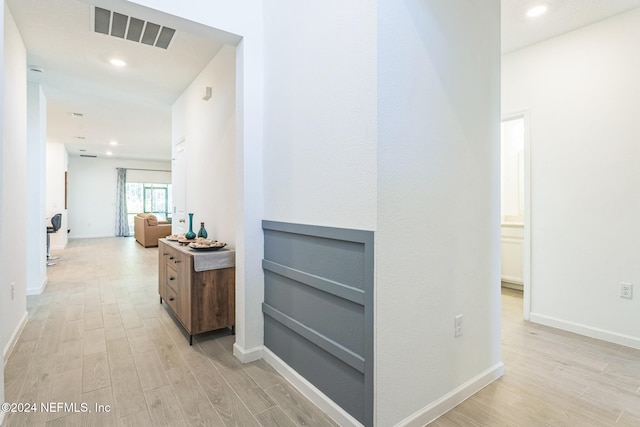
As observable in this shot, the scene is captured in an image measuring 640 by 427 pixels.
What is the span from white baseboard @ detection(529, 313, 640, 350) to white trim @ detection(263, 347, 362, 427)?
2471 mm

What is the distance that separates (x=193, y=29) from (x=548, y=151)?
321cm

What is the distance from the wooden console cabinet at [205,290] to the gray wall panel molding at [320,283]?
579 millimetres

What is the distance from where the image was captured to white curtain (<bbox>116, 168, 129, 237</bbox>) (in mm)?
10430

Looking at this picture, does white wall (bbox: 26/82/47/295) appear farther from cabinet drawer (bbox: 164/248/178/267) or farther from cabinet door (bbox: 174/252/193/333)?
cabinet door (bbox: 174/252/193/333)

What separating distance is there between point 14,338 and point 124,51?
8.88 ft

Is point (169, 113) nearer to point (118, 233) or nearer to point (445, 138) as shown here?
point (445, 138)

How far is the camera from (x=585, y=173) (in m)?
2.80

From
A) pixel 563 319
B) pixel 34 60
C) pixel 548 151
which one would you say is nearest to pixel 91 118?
pixel 34 60

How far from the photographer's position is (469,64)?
189 centimetres

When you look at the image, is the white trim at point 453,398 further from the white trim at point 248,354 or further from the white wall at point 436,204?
the white trim at point 248,354

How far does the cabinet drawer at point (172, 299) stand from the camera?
9.43 ft

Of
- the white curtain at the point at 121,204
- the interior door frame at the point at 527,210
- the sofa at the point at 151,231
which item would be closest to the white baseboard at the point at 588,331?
the interior door frame at the point at 527,210

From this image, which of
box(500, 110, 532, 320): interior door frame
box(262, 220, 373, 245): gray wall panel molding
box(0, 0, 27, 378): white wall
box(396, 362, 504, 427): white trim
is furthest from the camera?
box(500, 110, 532, 320): interior door frame

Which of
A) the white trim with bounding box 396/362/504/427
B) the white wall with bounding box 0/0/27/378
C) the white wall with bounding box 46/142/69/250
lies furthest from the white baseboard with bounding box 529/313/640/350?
the white wall with bounding box 46/142/69/250
